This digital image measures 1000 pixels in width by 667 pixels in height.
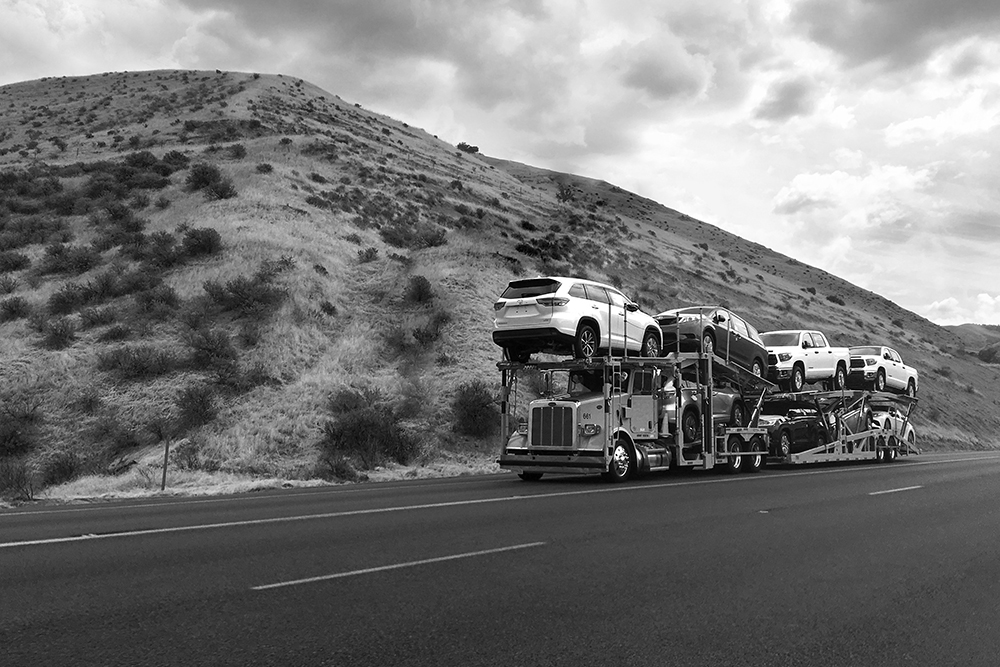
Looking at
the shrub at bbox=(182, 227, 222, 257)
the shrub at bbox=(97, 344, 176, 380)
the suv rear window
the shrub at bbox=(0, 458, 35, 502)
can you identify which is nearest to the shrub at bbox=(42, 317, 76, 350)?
the shrub at bbox=(97, 344, 176, 380)

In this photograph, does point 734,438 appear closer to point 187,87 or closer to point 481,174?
point 481,174

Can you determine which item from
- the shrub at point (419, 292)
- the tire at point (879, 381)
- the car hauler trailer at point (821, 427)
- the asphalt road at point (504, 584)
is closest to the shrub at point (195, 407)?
the shrub at point (419, 292)

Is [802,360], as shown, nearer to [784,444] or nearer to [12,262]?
[784,444]

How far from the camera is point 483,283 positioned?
38.3 meters

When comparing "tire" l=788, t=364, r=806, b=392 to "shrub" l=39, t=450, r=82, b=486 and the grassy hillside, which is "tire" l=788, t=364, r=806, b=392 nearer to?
the grassy hillside

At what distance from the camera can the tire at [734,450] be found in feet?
67.3

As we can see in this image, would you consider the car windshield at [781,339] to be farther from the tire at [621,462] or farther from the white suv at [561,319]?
the tire at [621,462]

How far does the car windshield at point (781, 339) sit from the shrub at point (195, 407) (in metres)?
17.1

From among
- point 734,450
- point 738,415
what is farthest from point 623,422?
point 738,415

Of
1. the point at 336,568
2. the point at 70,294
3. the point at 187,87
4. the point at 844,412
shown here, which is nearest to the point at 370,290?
the point at 70,294

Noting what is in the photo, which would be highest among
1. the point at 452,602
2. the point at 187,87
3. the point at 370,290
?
the point at 187,87

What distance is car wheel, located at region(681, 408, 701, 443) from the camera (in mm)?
19031

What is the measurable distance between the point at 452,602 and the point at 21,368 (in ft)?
87.2

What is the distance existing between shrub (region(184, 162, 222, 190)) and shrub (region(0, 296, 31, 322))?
1432 cm
